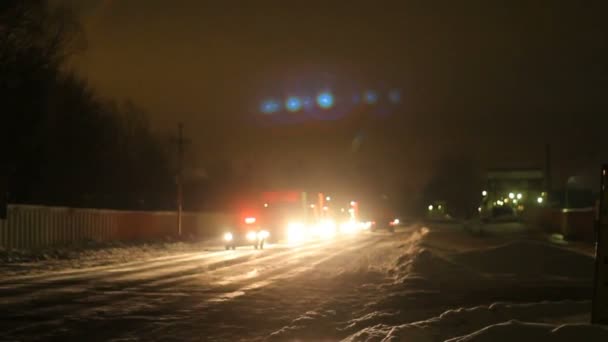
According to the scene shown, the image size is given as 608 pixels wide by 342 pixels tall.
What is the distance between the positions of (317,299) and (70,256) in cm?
2102

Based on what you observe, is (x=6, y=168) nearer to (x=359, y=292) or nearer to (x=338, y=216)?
(x=359, y=292)

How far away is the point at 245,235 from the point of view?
42250mm

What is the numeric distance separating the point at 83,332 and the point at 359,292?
8243 mm

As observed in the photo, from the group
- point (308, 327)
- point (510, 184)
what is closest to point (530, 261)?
point (308, 327)

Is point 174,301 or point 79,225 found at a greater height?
point 79,225

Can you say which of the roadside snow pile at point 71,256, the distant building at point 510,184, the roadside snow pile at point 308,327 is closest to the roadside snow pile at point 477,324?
the roadside snow pile at point 308,327

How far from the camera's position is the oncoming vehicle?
42094 mm

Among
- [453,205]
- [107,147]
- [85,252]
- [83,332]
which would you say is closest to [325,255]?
[85,252]

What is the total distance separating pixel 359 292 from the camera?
18.0m

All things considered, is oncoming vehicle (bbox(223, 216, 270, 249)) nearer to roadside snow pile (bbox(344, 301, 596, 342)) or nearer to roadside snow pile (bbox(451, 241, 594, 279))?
roadside snow pile (bbox(451, 241, 594, 279))

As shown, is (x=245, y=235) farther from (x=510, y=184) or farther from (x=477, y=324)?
(x=510, y=184)

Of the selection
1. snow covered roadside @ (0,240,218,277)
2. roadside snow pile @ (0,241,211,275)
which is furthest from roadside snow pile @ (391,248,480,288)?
roadside snow pile @ (0,241,211,275)

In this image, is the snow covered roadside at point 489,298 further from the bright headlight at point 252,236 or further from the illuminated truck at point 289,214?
the illuminated truck at point 289,214

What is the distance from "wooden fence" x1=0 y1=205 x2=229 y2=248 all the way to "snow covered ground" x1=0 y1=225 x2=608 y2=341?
6644 millimetres
